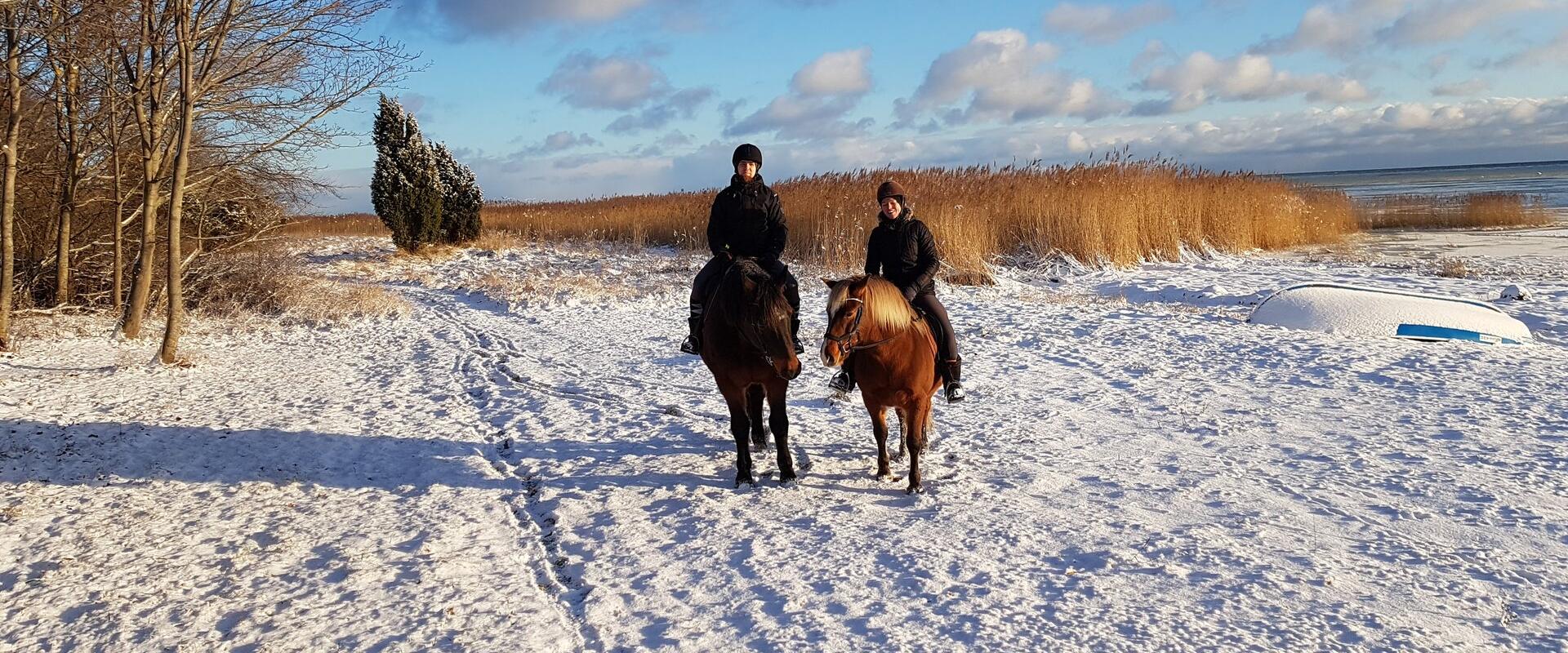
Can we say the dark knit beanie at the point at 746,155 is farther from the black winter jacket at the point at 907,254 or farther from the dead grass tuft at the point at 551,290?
the dead grass tuft at the point at 551,290

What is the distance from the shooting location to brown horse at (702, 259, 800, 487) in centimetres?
431

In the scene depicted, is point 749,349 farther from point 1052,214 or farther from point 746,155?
point 1052,214

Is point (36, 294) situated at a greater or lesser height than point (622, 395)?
greater

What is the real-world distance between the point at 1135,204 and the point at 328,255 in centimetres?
1834

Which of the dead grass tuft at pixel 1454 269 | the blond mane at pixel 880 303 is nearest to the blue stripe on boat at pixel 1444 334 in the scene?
the blond mane at pixel 880 303

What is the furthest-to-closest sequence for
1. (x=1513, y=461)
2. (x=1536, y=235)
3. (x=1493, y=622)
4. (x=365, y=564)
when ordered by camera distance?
1. (x=1536, y=235)
2. (x=1513, y=461)
3. (x=365, y=564)
4. (x=1493, y=622)

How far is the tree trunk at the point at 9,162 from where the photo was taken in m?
7.45

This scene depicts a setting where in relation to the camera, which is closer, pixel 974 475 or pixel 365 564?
pixel 365 564

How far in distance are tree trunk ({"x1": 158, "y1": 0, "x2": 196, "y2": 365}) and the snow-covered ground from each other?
41 centimetres

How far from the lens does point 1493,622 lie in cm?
298

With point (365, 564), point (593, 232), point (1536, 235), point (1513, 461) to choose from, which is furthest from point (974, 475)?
point (1536, 235)

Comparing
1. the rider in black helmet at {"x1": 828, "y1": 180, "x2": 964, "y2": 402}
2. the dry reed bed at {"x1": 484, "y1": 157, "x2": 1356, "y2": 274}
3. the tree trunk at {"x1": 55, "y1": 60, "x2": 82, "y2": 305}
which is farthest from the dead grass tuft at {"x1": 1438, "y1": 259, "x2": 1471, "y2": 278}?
the tree trunk at {"x1": 55, "y1": 60, "x2": 82, "y2": 305}

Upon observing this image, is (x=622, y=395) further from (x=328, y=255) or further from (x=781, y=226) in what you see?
(x=328, y=255)

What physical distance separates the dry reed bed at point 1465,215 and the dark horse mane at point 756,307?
27.1 meters
